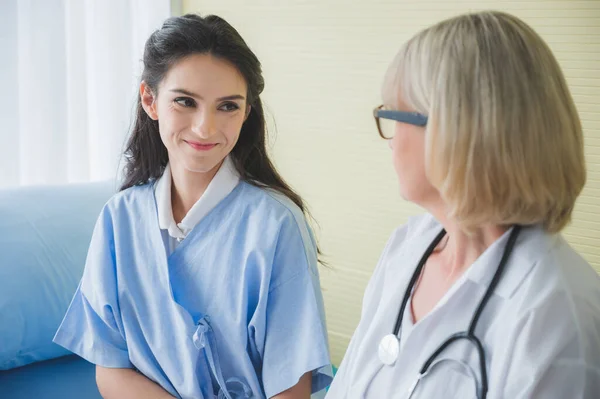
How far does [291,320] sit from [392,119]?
69cm

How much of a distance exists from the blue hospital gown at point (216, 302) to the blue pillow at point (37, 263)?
0.92 ft

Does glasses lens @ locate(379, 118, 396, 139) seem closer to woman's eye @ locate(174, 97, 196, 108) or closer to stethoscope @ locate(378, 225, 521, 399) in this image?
stethoscope @ locate(378, 225, 521, 399)

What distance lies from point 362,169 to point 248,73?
1.00m

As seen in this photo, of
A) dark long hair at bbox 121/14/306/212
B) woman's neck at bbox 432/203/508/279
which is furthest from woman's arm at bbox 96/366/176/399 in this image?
woman's neck at bbox 432/203/508/279

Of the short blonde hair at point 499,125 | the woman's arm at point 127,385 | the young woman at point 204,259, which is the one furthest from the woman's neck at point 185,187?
the short blonde hair at point 499,125

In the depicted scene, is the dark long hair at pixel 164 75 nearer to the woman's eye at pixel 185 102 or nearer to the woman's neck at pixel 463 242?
the woman's eye at pixel 185 102

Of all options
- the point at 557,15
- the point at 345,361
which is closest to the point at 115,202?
the point at 345,361

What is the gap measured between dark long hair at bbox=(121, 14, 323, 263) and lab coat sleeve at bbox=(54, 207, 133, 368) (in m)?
0.16

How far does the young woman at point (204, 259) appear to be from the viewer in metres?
1.65

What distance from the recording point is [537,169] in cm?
100

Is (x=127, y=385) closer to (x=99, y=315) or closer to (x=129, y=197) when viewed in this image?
(x=99, y=315)

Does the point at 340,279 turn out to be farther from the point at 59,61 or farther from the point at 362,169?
the point at 59,61

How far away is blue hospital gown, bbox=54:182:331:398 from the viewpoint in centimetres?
165

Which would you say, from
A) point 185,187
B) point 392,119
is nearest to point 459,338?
point 392,119
